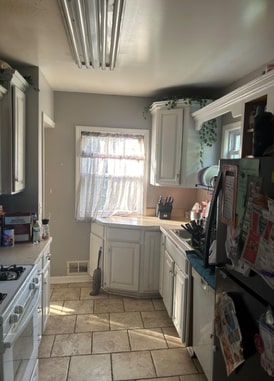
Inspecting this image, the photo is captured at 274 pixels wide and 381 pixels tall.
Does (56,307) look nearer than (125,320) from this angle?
No

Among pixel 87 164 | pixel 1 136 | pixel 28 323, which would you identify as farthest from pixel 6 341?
pixel 87 164

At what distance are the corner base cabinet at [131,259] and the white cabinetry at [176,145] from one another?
0.72 meters

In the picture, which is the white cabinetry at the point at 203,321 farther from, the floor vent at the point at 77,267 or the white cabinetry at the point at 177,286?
the floor vent at the point at 77,267

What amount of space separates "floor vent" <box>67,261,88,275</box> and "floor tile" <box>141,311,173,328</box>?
1090 mm

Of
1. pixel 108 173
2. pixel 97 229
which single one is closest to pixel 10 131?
pixel 108 173

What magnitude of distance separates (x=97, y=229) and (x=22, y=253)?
1339 millimetres

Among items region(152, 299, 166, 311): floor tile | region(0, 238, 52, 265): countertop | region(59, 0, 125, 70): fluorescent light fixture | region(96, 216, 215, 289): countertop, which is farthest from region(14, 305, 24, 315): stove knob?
region(152, 299, 166, 311): floor tile

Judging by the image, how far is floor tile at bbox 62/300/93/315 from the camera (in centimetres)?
293

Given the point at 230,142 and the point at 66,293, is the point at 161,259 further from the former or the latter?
the point at 230,142

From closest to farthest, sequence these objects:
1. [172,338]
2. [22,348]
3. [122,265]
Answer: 1. [22,348]
2. [172,338]
3. [122,265]

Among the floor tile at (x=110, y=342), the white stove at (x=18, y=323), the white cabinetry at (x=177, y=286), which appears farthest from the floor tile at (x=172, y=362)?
the white stove at (x=18, y=323)

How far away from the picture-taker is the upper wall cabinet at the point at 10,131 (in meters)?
2.15

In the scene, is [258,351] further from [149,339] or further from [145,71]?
[145,71]

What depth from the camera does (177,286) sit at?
250 cm
